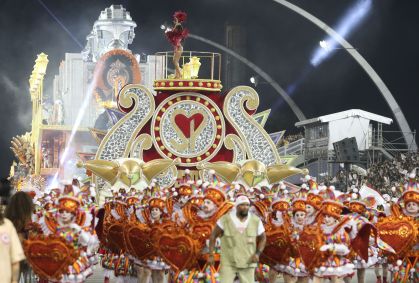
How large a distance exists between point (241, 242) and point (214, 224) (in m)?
2.63

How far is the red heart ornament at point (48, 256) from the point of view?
1798cm

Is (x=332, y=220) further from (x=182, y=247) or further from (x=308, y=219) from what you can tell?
(x=182, y=247)

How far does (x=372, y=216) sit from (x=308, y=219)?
3331 millimetres

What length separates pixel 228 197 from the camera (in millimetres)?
20219

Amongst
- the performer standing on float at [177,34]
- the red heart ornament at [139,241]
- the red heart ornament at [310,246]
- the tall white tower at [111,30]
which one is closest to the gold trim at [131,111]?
the performer standing on float at [177,34]

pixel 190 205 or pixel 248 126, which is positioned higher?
pixel 248 126

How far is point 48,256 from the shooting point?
18000 millimetres

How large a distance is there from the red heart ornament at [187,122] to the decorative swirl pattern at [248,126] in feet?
1.81

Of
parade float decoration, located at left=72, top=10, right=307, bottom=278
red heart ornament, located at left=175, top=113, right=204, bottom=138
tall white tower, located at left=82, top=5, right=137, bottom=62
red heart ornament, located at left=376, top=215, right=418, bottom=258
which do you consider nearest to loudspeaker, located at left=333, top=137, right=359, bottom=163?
parade float decoration, located at left=72, top=10, right=307, bottom=278

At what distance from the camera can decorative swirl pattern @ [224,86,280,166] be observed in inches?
1011

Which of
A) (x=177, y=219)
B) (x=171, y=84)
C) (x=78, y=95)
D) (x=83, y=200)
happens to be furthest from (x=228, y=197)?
(x=78, y=95)

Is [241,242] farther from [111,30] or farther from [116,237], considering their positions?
[111,30]

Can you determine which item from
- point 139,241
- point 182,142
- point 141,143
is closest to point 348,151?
point 182,142

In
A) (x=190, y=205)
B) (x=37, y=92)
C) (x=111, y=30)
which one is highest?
(x=111, y=30)
